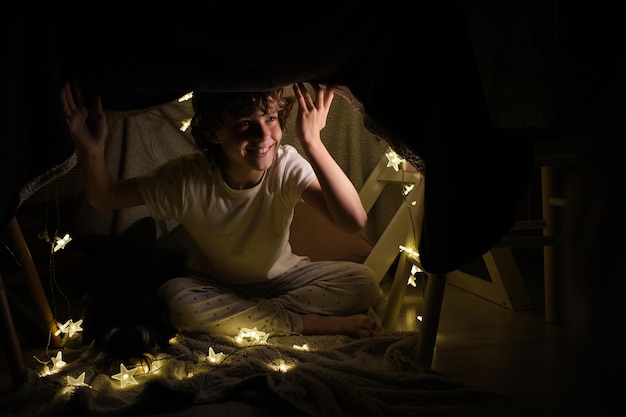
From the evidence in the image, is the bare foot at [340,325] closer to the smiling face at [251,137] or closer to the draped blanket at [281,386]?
the draped blanket at [281,386]

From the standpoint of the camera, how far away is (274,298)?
1.34 m

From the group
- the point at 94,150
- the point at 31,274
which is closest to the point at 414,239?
the point at 94,150

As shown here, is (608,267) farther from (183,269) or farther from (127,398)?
(183,269)

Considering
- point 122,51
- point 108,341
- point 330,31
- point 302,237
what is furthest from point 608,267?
point 302,237

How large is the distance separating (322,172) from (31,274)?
631mm

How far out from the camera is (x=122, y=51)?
35.3 inches

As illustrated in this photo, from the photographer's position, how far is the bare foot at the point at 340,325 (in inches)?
49.5

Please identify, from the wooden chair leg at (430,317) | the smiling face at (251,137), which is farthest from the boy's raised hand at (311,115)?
the wooden chair leg at (430,317)

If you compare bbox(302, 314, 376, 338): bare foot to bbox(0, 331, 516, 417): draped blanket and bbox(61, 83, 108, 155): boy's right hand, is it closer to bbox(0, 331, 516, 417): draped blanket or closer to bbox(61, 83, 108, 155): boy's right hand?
bbox(0, 331, 516, 417): draped blanket

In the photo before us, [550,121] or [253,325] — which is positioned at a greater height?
[550,121]

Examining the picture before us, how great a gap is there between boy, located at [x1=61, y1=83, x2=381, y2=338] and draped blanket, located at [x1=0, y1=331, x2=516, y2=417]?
121 millimetres

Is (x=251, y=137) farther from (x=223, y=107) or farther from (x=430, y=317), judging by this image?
(x=430, y=317)

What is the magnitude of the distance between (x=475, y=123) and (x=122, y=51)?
21.5 inches

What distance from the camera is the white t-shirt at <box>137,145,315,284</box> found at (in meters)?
1.31
